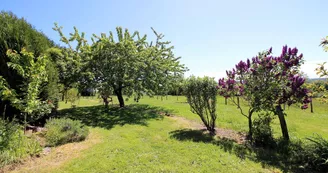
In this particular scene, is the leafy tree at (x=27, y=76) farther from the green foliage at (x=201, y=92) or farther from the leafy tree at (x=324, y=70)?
the leafy tree at (x=324, y=70)

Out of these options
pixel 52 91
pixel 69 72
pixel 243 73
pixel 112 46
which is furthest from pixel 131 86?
pixel 243 73

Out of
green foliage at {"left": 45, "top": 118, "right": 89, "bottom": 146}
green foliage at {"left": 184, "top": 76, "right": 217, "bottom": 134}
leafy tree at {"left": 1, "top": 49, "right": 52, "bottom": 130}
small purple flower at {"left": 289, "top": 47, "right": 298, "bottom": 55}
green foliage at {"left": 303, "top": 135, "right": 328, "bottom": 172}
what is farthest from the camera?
green foliage at {"left": 184, "top": 76, "right": 217, "bottom": 134}

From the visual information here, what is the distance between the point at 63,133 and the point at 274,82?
843cm

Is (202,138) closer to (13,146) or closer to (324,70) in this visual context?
(324,70)

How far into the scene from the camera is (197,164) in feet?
16.5

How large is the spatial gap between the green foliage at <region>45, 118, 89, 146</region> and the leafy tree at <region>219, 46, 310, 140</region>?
7072 mm

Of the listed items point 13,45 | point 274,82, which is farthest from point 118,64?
point 274,82

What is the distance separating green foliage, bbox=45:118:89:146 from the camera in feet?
20.7

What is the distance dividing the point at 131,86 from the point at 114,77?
150 centimetres

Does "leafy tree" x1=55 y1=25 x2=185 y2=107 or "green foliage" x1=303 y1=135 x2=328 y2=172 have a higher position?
"leafy tree" x1=55 y1=25 x2=185 y2=107

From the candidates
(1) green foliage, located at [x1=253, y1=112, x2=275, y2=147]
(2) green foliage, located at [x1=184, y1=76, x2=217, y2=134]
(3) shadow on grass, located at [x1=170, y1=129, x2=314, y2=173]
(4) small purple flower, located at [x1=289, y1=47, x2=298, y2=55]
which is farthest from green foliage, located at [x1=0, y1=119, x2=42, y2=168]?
(4) small purple flower, located at [x1=289, y1=47, x2=298, y2=55]

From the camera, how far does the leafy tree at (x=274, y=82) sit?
6427 mm

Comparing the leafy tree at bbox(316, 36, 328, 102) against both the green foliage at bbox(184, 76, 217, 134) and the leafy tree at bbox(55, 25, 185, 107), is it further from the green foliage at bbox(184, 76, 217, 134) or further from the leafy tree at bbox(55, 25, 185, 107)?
the leafy tree at bbox(55, 25, 185, 107)

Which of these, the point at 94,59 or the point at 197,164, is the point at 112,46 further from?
the point at 197,164
